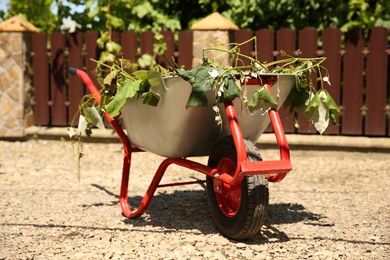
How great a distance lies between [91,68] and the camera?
7.55 metres

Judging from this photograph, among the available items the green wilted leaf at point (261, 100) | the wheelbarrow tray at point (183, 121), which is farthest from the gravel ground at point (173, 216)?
the green wilted leaf at point (261, 100)

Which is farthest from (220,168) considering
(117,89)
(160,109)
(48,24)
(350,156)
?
(48,24)

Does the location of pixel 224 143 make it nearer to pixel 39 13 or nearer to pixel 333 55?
pixel 333 55

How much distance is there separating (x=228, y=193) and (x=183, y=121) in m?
0.49

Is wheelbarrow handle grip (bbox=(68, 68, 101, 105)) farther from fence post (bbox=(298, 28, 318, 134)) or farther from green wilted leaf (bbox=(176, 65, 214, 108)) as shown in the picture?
fence post (bbox=(298, 28, 318, 134))

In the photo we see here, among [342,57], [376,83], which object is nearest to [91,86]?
[342,57]

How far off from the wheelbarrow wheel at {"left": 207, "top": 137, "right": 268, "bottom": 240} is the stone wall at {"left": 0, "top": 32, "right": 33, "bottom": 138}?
420 cm

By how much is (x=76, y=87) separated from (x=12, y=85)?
2.29ft

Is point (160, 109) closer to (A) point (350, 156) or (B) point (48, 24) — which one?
(A) point (350, 156)

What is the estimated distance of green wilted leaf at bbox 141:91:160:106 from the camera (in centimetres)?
331

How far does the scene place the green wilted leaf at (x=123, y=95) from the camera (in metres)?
3.41

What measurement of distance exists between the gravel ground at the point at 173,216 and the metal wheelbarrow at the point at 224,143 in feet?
0.54

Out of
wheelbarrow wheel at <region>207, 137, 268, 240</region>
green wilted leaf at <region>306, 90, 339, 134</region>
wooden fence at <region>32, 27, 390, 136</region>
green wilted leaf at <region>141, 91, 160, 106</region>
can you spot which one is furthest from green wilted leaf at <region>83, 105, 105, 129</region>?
wooden fence at <region>32, 27, 390, 136</region>

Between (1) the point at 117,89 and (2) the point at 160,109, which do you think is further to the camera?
(1) the point at 117,89
